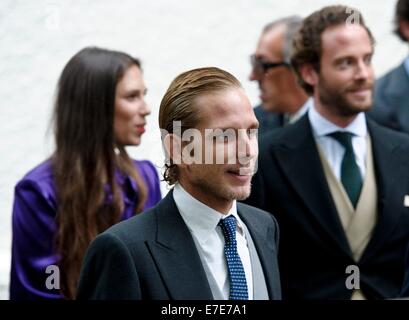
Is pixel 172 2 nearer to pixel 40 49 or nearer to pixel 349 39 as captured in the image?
pixel 40 49

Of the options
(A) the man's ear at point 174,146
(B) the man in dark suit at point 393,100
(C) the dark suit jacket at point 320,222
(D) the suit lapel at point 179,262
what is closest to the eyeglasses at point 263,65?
(B) the man in dark suit at point 393,100

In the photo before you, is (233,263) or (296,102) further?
(296,102)

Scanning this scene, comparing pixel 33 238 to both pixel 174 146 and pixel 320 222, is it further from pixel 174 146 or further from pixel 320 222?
pixel 174 146

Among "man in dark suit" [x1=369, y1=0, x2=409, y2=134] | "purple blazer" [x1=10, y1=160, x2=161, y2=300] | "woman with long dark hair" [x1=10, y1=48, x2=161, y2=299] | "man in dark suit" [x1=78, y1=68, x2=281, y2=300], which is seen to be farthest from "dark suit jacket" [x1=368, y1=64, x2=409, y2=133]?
"man in dark suit" [x1=78, y1=68, x2=281, y2=300]

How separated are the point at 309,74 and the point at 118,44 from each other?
6.21 feet

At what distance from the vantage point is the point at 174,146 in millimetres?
2143

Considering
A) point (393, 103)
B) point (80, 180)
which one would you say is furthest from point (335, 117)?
point (80, 180)

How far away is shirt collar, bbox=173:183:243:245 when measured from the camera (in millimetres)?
2090

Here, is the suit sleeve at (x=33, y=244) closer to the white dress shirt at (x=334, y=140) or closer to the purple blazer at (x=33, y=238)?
the purple blazer at (x=33, y=238)

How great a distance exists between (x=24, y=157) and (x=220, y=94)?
8.24ft

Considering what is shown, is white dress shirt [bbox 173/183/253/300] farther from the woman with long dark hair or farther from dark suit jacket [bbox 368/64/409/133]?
dark suit jacket [bbox 368/64/409/133]

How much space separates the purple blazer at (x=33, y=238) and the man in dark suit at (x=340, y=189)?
61 centimetres

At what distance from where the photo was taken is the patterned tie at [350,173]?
3162 millimetres

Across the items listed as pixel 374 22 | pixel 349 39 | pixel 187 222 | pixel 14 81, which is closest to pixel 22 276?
pixel 187 222
